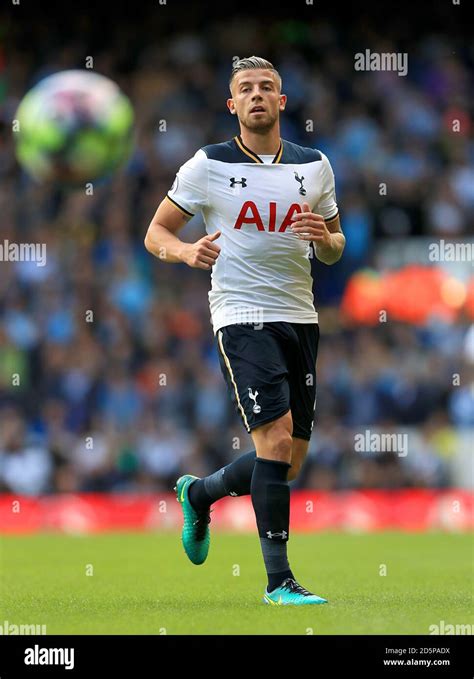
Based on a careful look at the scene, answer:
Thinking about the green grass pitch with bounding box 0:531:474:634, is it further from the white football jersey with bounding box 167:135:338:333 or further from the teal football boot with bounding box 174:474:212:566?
the white football jersey with bounding box 167:135:338:333

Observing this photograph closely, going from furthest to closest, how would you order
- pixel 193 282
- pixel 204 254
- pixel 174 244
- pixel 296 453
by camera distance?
pixel 193 282 < pixel 296 453 < pixel 174 244 < pixel 204 254

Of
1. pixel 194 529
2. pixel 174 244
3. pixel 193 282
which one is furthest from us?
pixel 193 282

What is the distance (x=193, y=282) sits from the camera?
19.1 meters

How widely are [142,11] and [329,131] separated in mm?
4679

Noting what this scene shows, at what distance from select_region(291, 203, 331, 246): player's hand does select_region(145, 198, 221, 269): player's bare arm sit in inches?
16.0

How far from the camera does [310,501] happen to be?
52.0ft

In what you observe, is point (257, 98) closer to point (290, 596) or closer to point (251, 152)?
point (251, 152)

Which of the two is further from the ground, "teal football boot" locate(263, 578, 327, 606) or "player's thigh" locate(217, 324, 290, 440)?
"player's thigh" locate(217, 324, 290, 440)

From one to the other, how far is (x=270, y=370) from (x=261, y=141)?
4.01 ft

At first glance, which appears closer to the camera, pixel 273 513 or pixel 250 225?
pixel 273 513

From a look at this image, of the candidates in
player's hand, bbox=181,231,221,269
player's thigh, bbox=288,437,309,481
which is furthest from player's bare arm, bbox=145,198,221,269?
player's thigh, bbox=288,437,309,481

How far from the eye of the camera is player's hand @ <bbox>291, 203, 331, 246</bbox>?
685 cm

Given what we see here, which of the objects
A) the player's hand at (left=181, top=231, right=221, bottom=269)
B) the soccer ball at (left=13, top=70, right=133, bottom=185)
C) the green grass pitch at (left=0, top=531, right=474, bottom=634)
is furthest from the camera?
the soccer ball at (left=13, top=70, right=133, bottom=185)

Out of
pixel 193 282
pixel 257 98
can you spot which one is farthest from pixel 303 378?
pixel 193 282
